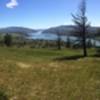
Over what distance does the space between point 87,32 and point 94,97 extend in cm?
2835

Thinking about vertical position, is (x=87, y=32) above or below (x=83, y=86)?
above

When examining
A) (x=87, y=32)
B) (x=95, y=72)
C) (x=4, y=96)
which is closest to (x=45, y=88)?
(x=4, y=96)

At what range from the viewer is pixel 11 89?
13.1 meters

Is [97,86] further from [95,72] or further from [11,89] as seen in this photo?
[11,89]

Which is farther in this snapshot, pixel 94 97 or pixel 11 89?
pixel 11 89

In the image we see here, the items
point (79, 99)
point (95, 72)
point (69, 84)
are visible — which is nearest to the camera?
point (79, 99)

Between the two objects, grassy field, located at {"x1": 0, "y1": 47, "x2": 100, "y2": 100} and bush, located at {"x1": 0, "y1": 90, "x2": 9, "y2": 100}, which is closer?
bush, located at {"x1": 0, "y1": 90, "x2": 9, "y2": 100}

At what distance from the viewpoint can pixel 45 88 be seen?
1337cm

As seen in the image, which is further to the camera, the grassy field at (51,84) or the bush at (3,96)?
the grassy field at (51,84)

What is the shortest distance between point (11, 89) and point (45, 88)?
1917 mm

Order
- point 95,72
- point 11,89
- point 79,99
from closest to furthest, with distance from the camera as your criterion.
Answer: point 79,99 → point 11,89 → point 95,72

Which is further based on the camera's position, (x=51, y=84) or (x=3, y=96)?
(x=51, y=84)

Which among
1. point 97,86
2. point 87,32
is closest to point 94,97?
point 97,86

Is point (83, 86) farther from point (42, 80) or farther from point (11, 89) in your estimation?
point (11, 89)
